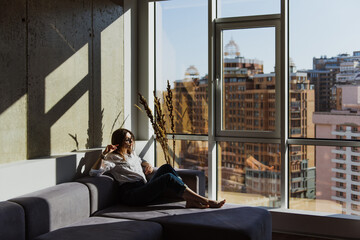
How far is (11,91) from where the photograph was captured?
313 centimetres

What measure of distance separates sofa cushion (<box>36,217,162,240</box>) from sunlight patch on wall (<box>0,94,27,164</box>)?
0.74 m

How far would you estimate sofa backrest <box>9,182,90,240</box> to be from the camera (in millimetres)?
2805

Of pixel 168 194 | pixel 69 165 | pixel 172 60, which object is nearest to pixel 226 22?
pixel 172 60

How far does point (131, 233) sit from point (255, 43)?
2752 millimetres

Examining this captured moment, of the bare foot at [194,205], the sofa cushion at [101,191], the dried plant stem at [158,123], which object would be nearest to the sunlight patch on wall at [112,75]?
the dried plant stem at [158,123]

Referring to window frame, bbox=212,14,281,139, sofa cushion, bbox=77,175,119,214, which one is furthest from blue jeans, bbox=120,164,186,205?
window frame, bbox=212,14,281,139

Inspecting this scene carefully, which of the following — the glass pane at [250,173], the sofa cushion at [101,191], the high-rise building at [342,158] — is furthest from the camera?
the glass pane at [250,173]

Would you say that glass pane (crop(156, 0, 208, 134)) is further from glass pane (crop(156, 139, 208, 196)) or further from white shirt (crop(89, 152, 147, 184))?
white shirt (crop(89, 152, 147, 184))

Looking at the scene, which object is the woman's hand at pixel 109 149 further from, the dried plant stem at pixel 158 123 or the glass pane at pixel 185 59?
the glass pane at pixel 185 59

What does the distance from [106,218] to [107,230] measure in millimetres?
401

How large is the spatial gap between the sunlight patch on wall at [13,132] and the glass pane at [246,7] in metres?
2.61

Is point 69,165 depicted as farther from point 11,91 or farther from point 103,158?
point 11,91

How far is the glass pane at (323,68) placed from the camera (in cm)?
421

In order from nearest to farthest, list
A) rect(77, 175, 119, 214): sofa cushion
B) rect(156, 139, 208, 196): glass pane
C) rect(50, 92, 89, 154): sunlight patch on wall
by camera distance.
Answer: rect(77, 175, 119, 214): sofa cushion < rect(50, 92, 89, 154): sunlight patch on wall < rect(156, 139, 208, 196): glass pane
